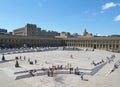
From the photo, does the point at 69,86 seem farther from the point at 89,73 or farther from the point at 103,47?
the point at 103,47

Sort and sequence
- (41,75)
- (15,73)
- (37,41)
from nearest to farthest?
(15,73)
(41,75)
(37,41)

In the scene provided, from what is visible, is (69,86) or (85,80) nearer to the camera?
(69,86)

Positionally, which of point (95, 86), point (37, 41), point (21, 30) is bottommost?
point (95, 86)

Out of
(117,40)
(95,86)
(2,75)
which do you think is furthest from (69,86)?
(117,40)

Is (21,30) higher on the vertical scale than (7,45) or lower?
higher

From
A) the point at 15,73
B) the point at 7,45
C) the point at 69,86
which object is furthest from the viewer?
the point at 7,45

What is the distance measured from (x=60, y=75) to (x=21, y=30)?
11948 centimetres

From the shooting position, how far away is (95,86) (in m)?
21.1

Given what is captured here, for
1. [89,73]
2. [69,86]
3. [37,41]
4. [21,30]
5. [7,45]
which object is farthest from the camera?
[21,30]

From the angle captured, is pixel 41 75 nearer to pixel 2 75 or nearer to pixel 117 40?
pixel 2 75

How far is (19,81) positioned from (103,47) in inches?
3322

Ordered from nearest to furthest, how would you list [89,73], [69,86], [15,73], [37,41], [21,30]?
[69,86], [15,73], [89,73], [37,41], [21,30]

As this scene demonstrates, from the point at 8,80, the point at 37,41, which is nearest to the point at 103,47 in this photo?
the point at 37,41

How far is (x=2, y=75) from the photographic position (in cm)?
2444
